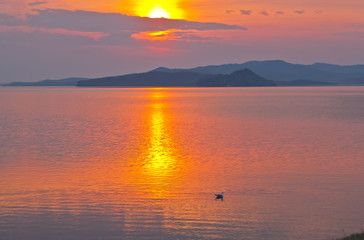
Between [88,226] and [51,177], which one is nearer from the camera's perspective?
[88,226]

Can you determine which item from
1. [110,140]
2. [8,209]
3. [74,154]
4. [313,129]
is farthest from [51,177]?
[313,129]

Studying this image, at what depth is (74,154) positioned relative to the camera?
38.1 meters

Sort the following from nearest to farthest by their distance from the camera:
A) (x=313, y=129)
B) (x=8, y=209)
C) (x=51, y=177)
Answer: (x=8, y=209) → (x=51, y=177) → (x=313, y=129)

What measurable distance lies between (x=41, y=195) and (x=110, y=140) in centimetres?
2500

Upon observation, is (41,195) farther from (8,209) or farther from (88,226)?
(88,226)

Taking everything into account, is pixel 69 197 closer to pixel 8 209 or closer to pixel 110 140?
pixel 8 209

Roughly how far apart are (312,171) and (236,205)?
1014cm

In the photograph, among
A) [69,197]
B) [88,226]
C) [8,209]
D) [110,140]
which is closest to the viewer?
[88,226]

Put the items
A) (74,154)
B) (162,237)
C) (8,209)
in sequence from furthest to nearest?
(74,154) < (8,209) < (162,237)

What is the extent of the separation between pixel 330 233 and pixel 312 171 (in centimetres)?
1239

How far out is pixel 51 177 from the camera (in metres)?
28.6

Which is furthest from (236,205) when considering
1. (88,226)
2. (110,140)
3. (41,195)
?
(110,140)

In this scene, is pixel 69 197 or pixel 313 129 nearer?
pixel 69 197

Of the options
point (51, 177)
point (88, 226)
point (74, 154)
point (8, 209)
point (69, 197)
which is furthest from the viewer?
point (74, 154)
